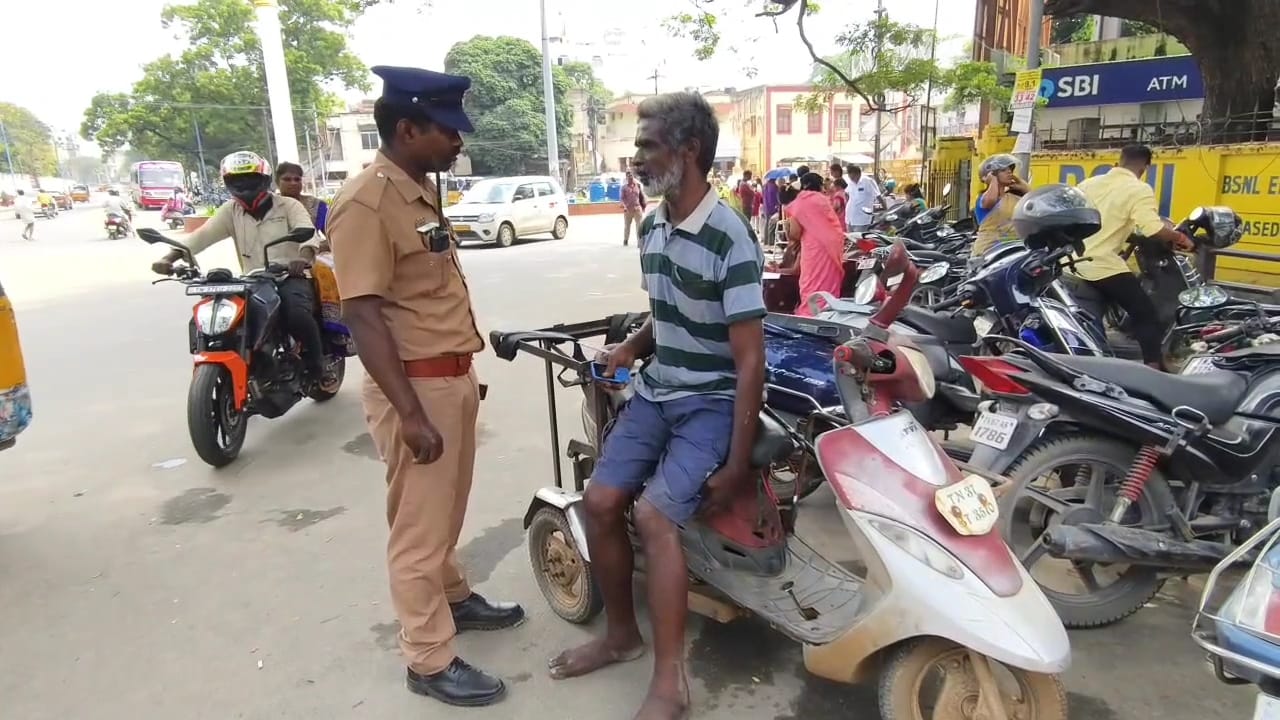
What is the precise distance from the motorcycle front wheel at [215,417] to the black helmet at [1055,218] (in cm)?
449

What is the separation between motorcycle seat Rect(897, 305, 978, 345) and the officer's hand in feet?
10.3

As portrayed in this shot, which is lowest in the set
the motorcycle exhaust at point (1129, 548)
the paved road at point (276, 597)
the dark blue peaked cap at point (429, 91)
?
the paved road at point (276, 597)

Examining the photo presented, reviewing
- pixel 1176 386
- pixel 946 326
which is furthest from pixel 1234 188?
pixel 1176 386

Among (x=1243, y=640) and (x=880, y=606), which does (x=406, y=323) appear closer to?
(x=880, y=606)

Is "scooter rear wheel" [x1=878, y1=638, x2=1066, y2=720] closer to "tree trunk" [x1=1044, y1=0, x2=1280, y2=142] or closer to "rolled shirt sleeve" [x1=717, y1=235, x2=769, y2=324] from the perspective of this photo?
"rolled shirt sleeve" [x1=717, y1=235, x2=769, y2=324]

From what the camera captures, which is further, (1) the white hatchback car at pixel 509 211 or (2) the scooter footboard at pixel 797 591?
(1) the white hatchback car at pixel 509 211

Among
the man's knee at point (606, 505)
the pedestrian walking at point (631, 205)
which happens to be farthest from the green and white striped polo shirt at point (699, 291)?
the pedestrian walking at point (631, 205)

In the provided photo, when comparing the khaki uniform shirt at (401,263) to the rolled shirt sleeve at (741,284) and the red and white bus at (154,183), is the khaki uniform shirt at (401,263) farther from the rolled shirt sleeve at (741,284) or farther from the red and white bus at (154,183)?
the red and white bus at (154,183)

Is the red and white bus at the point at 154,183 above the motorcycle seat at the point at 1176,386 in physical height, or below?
above

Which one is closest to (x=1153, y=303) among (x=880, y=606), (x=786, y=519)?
(x=786, y=519)

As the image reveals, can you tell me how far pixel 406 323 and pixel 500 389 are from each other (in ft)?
13.0

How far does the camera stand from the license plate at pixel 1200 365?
3.39 meters

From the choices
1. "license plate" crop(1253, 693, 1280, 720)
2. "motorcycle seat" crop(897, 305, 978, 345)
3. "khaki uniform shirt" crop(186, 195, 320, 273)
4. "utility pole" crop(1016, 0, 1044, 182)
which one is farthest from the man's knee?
"utility pole" crop(1016, 0, 1044, 182)

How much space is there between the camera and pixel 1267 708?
1.50m
